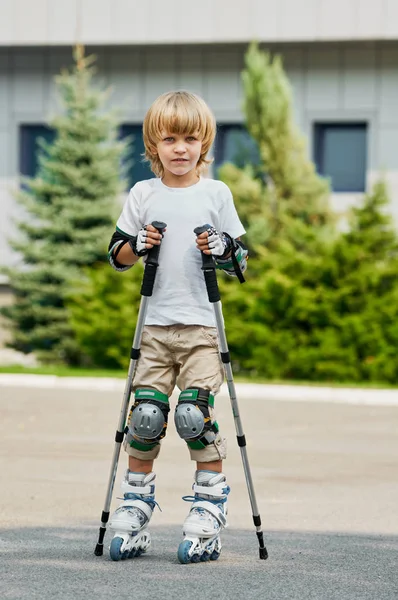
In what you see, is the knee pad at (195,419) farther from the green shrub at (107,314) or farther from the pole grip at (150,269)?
the green shrub at (107,314)

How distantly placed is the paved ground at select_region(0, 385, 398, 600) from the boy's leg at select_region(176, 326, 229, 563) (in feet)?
0.35

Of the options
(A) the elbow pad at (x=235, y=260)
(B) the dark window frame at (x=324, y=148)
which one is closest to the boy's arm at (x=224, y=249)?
(A) the elbow pad at (x=235, y=260)

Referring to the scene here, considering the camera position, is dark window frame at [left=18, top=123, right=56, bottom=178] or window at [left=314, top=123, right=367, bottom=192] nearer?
window at [left=314, top=123, right=367, bottom=192]

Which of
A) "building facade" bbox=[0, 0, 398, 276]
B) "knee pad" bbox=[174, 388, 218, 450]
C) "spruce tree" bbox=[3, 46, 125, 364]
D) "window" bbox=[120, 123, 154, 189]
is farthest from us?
"window" bbox=[120, 123, 154, 189]

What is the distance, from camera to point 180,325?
5.73 metres

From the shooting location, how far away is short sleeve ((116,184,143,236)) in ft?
19.1

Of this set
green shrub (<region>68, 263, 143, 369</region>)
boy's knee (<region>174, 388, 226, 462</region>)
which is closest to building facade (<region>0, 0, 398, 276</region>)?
green shrub (<region>68, 263, 143, 369</region>)

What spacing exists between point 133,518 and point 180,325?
2.83 feet

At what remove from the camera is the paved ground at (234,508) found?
206 inches

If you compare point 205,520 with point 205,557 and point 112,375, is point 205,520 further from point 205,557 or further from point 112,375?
point 112,375

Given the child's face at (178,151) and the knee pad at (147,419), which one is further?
the child's face at (178,151)

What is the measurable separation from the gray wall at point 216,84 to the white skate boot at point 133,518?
1762 centimetres

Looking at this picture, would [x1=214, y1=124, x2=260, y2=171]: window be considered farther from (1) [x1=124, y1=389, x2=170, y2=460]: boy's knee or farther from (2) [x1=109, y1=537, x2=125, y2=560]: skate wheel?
(2) [x1=109, y1=537, x2=125, y2=560]: skate wheel

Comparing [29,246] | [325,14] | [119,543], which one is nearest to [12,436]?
[119,543]
